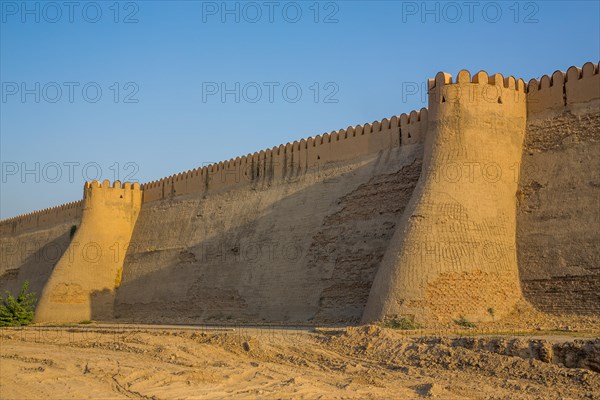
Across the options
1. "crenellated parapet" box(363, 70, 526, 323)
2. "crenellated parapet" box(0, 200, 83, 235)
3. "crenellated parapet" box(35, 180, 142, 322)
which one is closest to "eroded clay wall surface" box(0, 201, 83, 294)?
"crenellated parapet" box(0, 200, 83, 235)

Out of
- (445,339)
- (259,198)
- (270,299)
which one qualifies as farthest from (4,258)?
(445,339)

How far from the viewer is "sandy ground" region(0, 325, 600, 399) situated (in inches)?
316

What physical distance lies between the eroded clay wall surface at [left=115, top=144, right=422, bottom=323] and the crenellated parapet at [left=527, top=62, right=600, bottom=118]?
2.84 metres

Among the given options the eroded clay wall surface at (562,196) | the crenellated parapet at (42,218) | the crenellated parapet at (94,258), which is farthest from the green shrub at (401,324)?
the crenellated parapet at (42,218)

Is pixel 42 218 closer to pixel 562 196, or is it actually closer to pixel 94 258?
pixel 94 258

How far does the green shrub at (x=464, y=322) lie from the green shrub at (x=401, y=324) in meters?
0.73

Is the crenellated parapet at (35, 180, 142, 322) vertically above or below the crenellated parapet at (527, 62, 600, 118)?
below

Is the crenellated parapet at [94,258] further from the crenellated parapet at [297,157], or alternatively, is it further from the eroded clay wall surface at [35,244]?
the eroded clay wall surface at [35,244]

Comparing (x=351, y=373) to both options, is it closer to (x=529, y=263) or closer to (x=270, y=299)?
(x=529, y=263)

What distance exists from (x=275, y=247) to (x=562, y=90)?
8416mm

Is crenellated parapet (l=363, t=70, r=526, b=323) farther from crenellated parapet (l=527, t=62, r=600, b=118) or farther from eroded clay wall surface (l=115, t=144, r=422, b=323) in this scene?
eroded clay wall surface (l=115, t=144, r=422, b=323)

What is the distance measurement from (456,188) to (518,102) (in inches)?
101

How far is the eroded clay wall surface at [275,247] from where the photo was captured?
17.1m

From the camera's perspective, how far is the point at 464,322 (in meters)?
13.1
